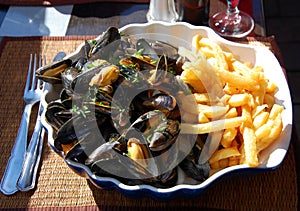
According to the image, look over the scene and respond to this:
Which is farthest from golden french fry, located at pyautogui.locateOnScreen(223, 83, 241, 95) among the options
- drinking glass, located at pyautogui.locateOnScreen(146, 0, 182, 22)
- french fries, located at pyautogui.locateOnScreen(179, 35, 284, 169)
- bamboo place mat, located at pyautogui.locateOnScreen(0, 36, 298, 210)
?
drinking glass, located at pyautogui.locateOnScreen(146, 0, 182, 22)

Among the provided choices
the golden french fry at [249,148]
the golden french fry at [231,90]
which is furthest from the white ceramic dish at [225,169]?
the golden french fry at [231,90]

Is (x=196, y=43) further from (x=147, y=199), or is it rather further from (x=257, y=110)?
(x=147, y=199)

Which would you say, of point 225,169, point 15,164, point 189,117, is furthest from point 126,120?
point 15,164

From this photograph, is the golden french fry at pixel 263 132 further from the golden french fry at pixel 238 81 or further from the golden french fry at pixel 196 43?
the golden french fry at pixel 196 43

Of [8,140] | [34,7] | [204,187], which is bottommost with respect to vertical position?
[8,140]

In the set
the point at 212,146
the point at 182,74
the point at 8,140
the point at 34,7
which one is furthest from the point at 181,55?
the point at 34,7

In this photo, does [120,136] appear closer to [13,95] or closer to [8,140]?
[8,140]
